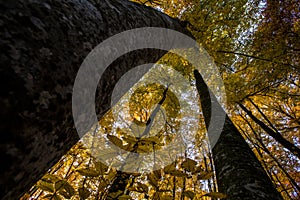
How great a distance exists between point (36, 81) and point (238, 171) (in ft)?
6.65

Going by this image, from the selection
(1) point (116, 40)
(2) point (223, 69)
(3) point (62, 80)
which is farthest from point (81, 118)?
(2) point (223, 69)

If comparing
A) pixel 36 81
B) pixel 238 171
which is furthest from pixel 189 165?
pixel 238 171

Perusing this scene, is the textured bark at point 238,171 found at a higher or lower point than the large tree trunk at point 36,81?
higher

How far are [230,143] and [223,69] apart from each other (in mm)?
4700

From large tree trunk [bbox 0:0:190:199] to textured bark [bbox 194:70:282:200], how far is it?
1.59 m

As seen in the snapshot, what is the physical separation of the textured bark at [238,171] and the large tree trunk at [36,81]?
159 cm

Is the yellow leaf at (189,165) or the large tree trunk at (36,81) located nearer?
the large tree trunk at (36,81)

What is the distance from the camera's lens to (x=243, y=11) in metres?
5.61

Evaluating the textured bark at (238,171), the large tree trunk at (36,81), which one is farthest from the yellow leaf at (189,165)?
the textured bark at (238,171)

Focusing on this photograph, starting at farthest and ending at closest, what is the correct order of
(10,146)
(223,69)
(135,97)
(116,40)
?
(135,97) < (223,69) < (116,40) < (10,146)

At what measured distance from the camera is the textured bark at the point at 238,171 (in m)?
1.65

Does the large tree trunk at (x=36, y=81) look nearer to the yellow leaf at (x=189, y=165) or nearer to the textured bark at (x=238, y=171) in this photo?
the yellow leaf at (x=189, y=165)

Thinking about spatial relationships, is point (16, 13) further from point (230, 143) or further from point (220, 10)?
Answer: point (220, 10)

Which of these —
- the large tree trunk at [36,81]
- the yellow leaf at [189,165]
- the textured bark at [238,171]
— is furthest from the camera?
the textured bark at [238,171]
